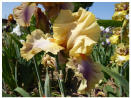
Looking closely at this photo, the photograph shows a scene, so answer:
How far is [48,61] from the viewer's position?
2.74 feet

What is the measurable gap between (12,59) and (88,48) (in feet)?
4.15

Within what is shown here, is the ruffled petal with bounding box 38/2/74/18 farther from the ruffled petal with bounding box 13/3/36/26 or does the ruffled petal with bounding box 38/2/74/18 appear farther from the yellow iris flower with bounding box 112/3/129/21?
the yellow iris flower with bounding box 112/3/129/21

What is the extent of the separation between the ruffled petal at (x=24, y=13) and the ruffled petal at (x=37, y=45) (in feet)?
0.23

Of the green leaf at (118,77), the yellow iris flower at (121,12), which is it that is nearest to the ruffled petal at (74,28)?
the green leaf at (118,77)

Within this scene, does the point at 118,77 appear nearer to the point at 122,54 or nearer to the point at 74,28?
the point at 74,28

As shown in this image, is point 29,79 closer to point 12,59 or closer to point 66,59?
point 12,59

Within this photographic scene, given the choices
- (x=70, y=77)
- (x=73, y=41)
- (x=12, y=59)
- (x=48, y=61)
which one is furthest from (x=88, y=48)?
(x=12, y=59)

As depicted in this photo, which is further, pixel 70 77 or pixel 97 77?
pixel 70 77

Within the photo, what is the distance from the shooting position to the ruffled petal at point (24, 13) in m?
0.61

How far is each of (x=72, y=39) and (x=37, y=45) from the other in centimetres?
13

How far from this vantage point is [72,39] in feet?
2.06

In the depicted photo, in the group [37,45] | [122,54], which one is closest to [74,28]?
[37,45]

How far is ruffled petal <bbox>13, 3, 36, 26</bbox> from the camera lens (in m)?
0.61

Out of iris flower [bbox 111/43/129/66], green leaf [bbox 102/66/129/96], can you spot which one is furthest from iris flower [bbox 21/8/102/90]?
iris flower [bbox 111/43/129/66]
